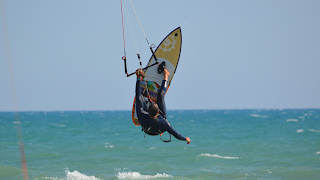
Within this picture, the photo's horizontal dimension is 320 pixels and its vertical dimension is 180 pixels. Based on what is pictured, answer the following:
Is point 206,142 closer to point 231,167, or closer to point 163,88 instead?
point 231,167

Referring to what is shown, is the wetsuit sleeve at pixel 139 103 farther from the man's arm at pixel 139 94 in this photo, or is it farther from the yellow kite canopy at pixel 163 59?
the yellow kite canopy at pixel 163 59

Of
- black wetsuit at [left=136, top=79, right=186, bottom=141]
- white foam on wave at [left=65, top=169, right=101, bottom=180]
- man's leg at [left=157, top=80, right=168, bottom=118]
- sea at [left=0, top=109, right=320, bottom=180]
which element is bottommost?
sea at [left=0, top=109, right=320, bottom=180]

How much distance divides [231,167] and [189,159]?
2812 mm

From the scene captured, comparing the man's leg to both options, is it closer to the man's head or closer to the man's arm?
the man's arm

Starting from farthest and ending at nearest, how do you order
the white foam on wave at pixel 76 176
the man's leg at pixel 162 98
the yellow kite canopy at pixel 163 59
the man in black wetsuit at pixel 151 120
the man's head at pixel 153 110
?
the white foam on wave at pixel 76 176 < the yellow kite canopy at pixel 163 59 < the man's leg at pixel 162 98 < the man in black wetsuit at pixel 151 120 < the man's head at pixel 153 110

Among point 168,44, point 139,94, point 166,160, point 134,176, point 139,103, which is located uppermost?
point 168,44

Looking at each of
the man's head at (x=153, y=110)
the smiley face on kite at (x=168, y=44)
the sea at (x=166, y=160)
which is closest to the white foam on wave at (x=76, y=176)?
the sea at (x=166, y=160)

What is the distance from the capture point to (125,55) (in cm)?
754

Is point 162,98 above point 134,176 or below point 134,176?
above

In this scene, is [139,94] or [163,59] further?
[163,59]

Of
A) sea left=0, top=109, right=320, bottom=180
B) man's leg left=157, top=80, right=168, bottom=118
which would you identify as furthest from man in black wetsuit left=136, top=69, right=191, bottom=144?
sea left=0, top=109, right=320, bottom=180

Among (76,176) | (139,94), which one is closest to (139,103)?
(139,94)

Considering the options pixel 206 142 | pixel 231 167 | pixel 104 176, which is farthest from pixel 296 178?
pixel 206 142

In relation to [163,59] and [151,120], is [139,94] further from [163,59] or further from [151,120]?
[163,59]
